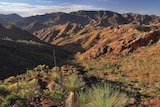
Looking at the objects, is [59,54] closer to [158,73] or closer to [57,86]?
[158,73]

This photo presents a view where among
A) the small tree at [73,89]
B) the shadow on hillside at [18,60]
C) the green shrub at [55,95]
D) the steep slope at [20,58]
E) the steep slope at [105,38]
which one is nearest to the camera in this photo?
the small tree at [73,89]

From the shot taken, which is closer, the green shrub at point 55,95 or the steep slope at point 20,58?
the green shrub at point 55,95

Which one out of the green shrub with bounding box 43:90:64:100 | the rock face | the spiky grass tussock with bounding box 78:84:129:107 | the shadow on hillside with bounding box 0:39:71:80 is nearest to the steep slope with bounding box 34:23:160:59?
the rock face

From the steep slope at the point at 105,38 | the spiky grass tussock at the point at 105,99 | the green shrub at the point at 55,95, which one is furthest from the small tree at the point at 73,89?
the steep slope at the point at 105,38

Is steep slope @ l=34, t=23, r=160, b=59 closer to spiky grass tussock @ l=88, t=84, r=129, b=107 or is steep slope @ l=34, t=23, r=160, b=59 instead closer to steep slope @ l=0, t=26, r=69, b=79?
steep slope @ l=0, t=26, r=69, b=79

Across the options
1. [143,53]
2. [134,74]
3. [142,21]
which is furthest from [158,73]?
[142,21]

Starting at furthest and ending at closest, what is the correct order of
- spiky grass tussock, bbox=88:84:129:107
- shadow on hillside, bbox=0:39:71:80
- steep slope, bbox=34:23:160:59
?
1. steep slope, bbox=34:23:160:59
2. shadow on hillside, bbox=0:39:71:80
3. spiky grass tussock, bbox=88:84:129:107

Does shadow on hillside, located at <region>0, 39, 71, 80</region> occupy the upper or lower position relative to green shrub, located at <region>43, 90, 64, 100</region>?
lower

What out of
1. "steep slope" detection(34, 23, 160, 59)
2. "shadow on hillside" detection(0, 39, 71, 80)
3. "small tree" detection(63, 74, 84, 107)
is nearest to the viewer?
"small tree" detection(63, 74, 84, 107)

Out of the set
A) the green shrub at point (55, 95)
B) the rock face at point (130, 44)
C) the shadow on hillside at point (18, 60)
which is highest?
the green shrub at point (55, 95)

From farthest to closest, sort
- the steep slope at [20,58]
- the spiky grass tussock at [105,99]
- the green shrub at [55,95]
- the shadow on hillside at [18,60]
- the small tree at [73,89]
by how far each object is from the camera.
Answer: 1. the steep slope at [20,58]
2. the shadow on hillside at [18,60]
3. the green shrub at [55,95]
4. the small tree at [73,89]
5. the spiky grass tussock at [105,99]

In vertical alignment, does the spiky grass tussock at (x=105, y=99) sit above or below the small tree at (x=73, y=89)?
above

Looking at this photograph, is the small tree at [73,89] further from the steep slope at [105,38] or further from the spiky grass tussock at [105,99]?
the steep slope at [105,38]

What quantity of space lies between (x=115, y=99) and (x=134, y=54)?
4196 cm
